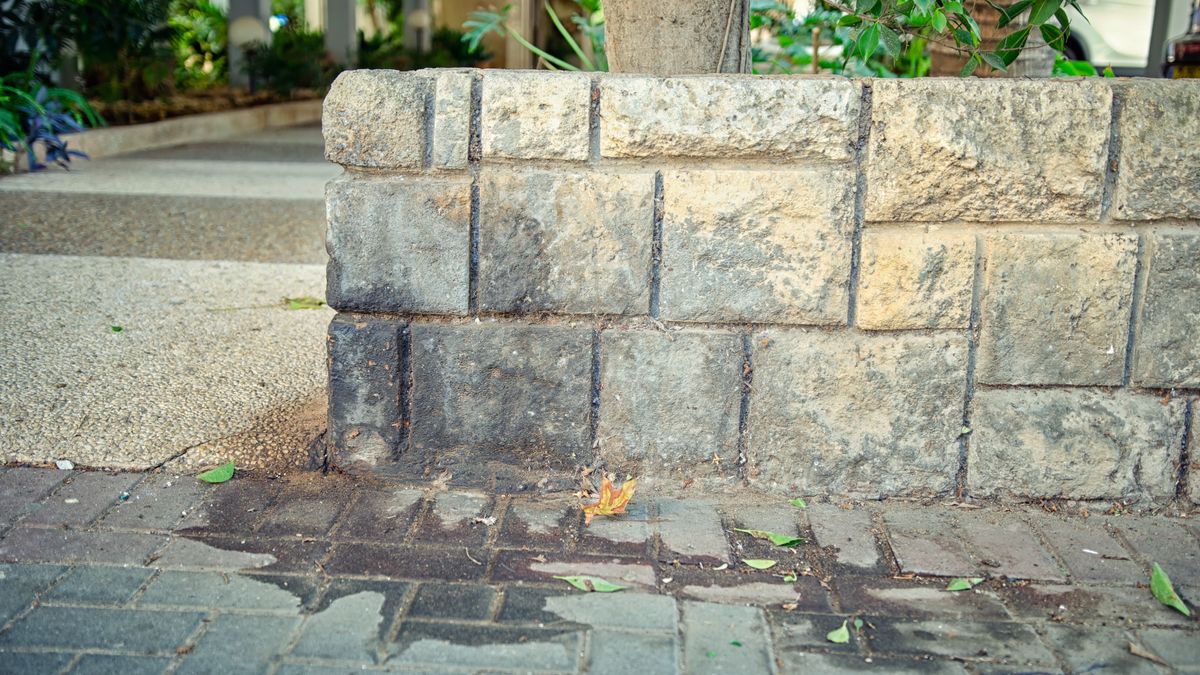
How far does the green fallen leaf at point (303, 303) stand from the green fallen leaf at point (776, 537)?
2298mm

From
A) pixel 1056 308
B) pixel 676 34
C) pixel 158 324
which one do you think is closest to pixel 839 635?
pixel 1056 308

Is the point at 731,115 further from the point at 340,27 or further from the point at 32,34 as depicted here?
the point at 340,27

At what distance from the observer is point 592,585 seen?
242 centimetres

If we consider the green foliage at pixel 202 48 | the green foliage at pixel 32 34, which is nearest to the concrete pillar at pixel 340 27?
the green foliage at pixel 202 48

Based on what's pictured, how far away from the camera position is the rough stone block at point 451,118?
2.72 meters

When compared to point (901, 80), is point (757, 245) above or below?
below

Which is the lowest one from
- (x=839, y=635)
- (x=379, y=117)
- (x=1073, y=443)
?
(x=839, y=635)

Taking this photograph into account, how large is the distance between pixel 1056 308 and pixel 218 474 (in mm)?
Answer: 2180

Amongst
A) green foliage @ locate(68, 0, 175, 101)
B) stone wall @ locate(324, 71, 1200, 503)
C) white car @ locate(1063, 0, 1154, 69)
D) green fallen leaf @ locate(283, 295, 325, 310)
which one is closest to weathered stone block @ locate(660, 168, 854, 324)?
stone wall @ locate(324, 71, 1200, 503)

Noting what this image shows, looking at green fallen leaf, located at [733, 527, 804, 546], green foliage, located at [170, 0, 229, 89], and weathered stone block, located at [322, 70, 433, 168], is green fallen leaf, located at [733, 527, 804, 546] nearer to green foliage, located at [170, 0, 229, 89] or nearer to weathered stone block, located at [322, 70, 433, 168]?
weathered stone block, located at [322, 70, 433, 168]

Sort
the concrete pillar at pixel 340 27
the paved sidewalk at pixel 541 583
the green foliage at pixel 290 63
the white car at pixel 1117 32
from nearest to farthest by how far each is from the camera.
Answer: the paved sidewalk at pixel 541 583
the white car at pixel 1117 32
the green foliage at pixel 290 63
the concrete pillar at pixel 340 27

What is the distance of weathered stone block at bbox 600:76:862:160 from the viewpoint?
2680mm

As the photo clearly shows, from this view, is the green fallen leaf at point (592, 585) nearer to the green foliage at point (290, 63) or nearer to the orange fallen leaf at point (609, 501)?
the orange fallen leaf at point (609, 501)

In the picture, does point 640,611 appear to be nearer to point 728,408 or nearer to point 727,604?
point 727,604
